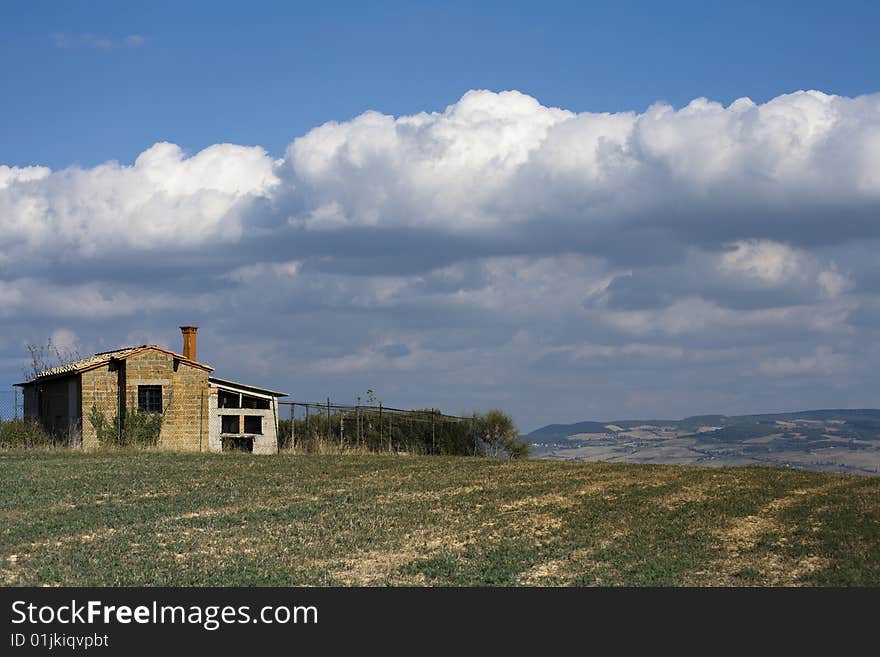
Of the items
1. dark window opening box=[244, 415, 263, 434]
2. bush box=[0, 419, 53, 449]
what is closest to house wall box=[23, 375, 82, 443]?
bush box=[0, 419, 53, 449]

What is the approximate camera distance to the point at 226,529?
17.5m

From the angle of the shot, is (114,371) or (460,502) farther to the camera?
(114,371)

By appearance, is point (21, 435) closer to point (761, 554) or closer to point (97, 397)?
point (97, 397)

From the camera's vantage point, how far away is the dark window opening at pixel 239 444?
148 ft

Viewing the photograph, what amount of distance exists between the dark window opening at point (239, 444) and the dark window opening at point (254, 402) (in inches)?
57.7

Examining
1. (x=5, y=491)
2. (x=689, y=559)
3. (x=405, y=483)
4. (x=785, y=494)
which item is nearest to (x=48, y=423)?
(x=5, y=491)

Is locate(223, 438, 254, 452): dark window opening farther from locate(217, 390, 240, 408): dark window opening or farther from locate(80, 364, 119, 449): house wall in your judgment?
locate(80, 364, 119, 449): house wall

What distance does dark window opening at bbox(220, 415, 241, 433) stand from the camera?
1836 inches

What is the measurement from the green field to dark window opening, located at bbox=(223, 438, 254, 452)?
17563 millimetres

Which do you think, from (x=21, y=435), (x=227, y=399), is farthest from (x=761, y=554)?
(x=227, y=399)

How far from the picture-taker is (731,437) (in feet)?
230

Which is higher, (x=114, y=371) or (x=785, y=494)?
(x=114, y=371)

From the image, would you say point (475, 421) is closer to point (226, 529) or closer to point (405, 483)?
point (405, 483)
